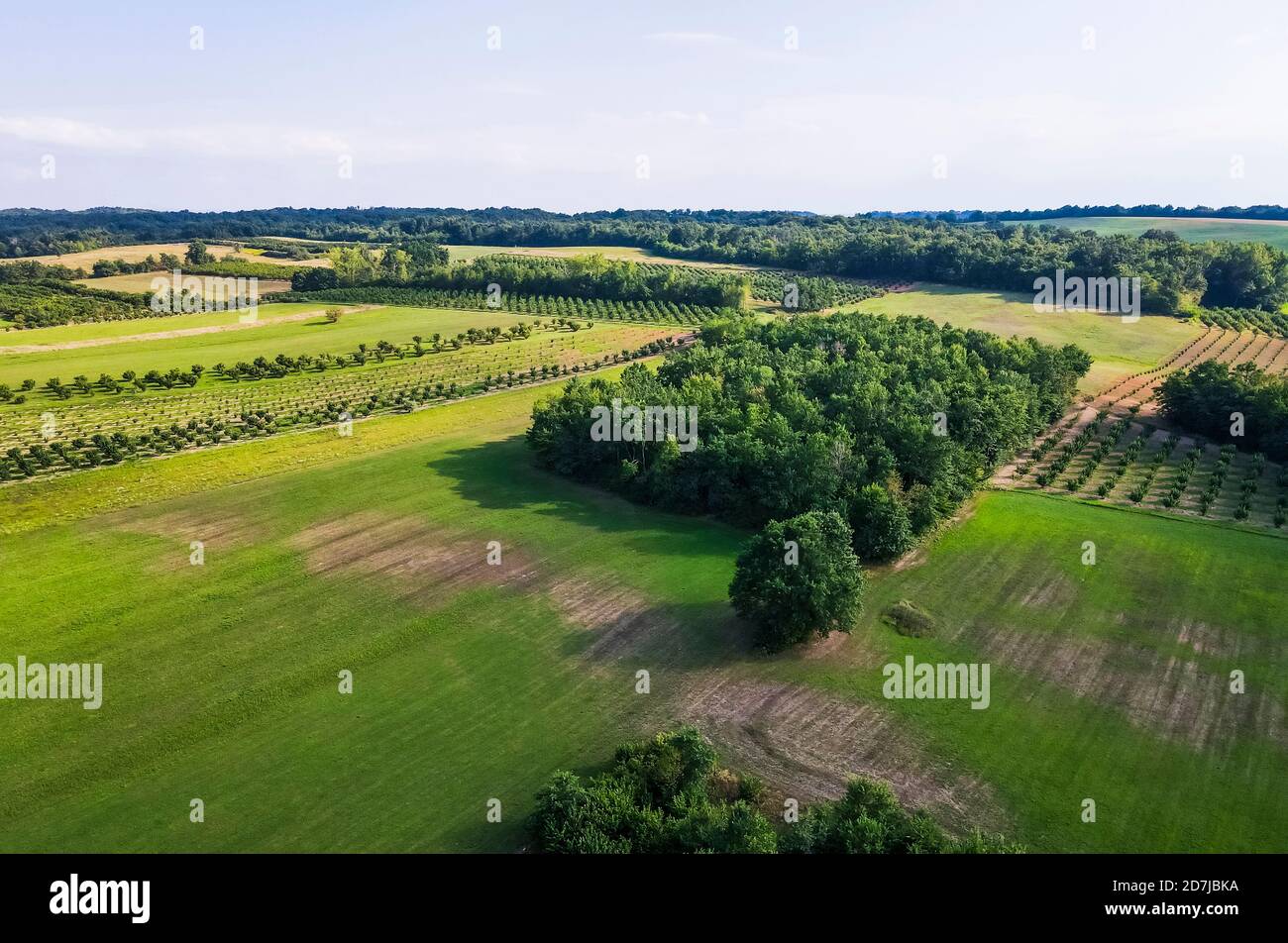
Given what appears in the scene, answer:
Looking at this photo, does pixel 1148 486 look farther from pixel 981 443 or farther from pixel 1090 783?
pixel 1090 783

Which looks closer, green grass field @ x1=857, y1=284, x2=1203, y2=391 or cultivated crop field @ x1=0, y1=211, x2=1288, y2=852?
cultivated crop field @ x1=0, y1=211, x2=1288, y2=852

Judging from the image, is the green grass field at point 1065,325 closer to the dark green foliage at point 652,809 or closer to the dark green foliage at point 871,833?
the dark green foliage at point 871,833

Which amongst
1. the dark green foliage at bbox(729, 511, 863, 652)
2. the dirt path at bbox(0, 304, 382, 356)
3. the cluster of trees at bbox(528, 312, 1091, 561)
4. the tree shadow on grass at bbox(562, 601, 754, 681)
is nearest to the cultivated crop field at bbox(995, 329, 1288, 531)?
the cluster of trees at bbox(528, 312, 1091, 561)

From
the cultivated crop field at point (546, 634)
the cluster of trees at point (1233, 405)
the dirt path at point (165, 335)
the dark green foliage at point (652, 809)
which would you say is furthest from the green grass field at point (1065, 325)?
the dirt path at point (165, 335)

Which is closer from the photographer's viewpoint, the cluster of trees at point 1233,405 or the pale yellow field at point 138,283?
the cluster of trees at point 1233,405

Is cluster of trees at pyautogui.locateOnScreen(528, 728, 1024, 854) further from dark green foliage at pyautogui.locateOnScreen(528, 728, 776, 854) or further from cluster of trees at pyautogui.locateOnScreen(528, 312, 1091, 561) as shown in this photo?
cluster of trees at pyautogui.locateOnScreen(528, 312, 1091, 561)

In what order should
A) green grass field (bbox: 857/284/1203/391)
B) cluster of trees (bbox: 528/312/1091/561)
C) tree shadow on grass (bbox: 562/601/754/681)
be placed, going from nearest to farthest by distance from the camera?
tree shadow on grass (bbox: 562/601/754/681) → cluster of trees (bbox: 528/312/1091/561) → green grass field (bbox: 857/284/1203/391)
